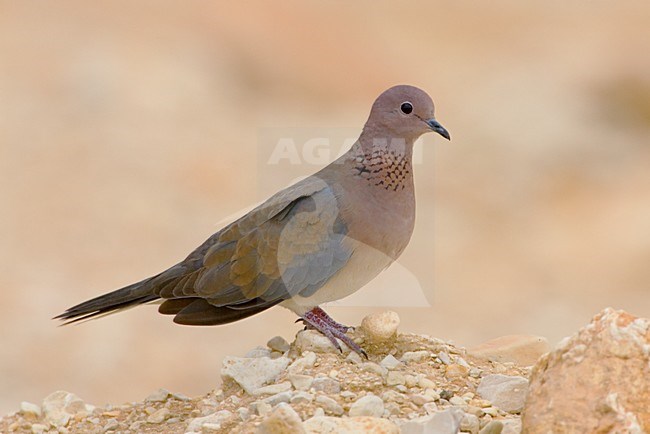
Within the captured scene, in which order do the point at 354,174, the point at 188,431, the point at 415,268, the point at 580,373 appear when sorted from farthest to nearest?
the point at 415,268
the point at 354,174
the point at 188,431
the point at 580,373

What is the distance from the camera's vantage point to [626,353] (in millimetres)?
3361

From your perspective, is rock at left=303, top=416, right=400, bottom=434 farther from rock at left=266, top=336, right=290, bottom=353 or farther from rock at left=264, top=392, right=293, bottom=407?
rock at left=266, top=336, right=290, bottom=353

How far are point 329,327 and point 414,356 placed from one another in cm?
43

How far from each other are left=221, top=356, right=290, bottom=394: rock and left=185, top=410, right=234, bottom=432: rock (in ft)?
0.56

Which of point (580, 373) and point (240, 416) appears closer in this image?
point (580, 373)

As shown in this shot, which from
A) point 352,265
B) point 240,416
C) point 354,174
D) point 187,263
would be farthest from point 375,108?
point 240,416

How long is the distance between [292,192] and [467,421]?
1.58m

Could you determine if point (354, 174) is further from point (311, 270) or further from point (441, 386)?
point (441, 386)

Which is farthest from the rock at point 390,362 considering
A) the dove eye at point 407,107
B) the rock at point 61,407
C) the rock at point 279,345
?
the rock at point 61,407

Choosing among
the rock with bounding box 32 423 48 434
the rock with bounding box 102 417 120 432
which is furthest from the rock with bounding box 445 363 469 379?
the rock with bounding box 32 423 48 434

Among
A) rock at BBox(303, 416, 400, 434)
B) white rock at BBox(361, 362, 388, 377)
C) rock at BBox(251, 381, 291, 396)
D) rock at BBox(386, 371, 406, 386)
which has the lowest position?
rock at BBox(303, 416, 400, 434)

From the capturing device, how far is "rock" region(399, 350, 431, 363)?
445 cm

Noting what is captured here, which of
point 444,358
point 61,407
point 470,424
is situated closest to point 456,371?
point 444,358

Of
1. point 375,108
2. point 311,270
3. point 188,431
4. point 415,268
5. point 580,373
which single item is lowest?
point 188,431
